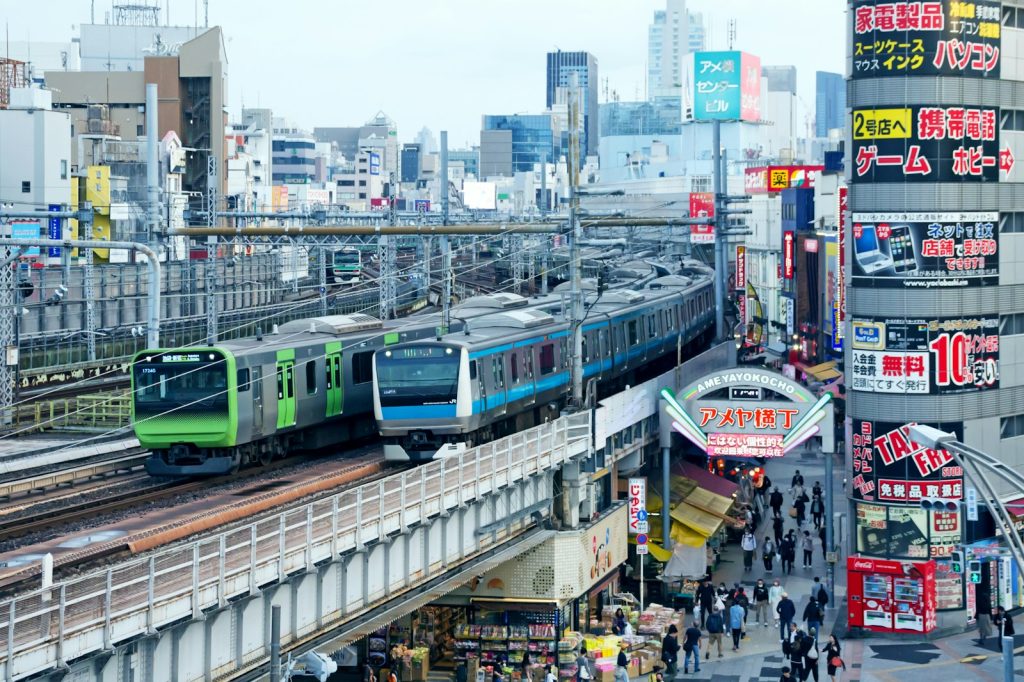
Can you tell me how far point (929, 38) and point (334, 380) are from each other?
1566 cm

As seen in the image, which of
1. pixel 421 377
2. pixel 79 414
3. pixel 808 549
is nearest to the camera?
pixel 421 377

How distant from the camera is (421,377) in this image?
35062 millimetres

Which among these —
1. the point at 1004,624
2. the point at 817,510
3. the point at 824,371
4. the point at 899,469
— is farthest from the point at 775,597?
the point at 824,371

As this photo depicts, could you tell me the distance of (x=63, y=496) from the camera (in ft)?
97.2

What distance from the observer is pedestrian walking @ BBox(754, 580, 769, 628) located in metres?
38.4

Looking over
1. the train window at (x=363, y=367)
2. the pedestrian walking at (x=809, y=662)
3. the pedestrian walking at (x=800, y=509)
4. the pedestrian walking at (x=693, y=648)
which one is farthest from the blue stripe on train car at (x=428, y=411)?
the pedestrian walking at (x=800, y=509)

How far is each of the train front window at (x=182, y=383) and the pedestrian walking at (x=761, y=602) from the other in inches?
538

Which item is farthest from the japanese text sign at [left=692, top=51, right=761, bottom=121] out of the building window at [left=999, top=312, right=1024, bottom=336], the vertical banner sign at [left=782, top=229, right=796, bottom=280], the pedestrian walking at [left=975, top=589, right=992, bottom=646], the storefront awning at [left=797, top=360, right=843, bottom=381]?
the pedestrian walking at [left=975, top=589, right=992, bottom=646]

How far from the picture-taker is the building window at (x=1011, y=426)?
39.8 m

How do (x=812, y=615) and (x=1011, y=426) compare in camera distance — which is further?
(x=1011, y=426)

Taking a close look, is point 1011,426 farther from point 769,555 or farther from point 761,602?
point 761,602

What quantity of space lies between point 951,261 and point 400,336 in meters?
13.1

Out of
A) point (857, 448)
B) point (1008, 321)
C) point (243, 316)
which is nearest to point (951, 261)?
point (1008, 321)

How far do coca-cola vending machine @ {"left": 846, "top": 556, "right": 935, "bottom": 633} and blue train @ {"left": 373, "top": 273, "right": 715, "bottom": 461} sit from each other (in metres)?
8.71
